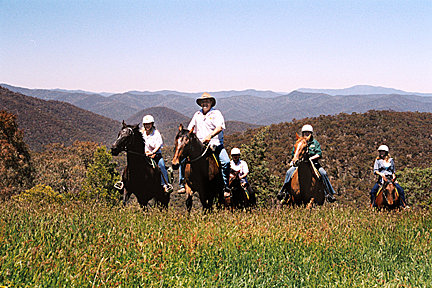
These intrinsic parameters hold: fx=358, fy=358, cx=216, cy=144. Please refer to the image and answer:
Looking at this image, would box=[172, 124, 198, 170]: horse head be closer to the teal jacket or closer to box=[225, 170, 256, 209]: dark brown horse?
box=[225, 170, 256, 209]: dark brown horse

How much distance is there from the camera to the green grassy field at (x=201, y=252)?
4.07 metres

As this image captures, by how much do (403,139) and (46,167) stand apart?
71195 millimetres

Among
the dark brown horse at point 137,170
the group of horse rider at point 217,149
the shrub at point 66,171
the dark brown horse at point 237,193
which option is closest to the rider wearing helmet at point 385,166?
the group of horse rider at point 217,149

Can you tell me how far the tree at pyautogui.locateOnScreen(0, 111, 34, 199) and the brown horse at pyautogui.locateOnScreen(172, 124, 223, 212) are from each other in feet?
123

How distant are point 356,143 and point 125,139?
250ft

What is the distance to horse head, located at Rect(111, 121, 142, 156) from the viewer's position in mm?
8992

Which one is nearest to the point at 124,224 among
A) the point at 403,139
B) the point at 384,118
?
the point at 403,139

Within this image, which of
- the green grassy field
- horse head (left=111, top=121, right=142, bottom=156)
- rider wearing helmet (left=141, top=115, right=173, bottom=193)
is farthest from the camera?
rider wearing helmet (left=141, top=115, right=173, bottom=193)

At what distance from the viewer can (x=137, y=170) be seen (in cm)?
978

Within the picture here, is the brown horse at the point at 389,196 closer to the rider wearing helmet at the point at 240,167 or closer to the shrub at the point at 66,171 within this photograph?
the rider wearing helmet at the point at 240,167

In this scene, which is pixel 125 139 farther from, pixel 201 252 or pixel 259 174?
pixel 259 174

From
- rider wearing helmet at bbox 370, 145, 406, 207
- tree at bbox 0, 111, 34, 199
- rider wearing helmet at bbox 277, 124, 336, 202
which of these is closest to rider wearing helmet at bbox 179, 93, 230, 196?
rider wearing helmet at bbox 277, 124, 336, 202

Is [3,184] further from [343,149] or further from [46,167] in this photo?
[343,149]

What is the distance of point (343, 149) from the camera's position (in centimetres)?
7212
